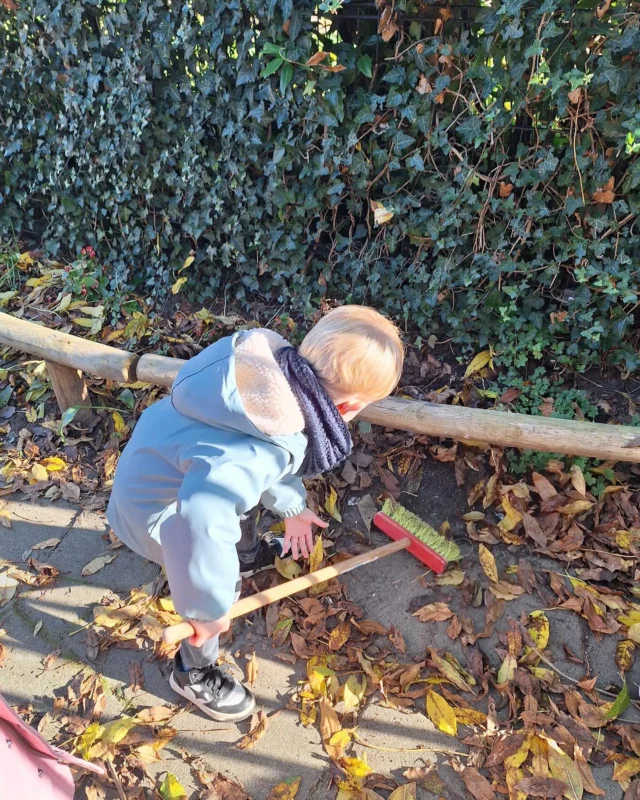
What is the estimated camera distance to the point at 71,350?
10.3ft

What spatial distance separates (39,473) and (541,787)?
2.85 metres

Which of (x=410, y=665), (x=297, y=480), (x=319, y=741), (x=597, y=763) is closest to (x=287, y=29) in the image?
(x=297, y=480)

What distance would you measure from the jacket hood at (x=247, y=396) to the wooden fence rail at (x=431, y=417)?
1.02 metres

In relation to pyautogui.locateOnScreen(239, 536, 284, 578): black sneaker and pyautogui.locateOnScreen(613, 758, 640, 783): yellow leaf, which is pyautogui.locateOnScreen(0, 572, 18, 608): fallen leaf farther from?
pyautogui.locateOnScreen(613, 758, 640, 783): yellow leaf

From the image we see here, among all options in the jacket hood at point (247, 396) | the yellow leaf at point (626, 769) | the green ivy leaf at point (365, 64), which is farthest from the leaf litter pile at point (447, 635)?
the green ivy leaf at point (365, 64)

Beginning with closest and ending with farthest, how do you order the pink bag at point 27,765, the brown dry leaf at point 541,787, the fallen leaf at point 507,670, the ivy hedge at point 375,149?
the pink bag at point 27,765 → the brown dry leaf at point 541,787 → the fallen leaf at point 507,670 → the ivy hedge at point 375,149

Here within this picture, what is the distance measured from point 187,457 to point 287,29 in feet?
7.18

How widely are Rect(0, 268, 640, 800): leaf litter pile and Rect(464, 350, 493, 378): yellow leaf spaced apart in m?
0.01

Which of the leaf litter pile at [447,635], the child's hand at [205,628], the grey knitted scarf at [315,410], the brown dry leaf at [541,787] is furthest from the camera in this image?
the leaf litter pile at [447,635]

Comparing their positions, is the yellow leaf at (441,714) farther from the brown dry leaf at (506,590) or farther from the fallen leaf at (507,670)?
the brown dry leaf at (506,590)

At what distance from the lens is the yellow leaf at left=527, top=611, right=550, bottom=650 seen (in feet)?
8.01

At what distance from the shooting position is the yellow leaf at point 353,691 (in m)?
2.31

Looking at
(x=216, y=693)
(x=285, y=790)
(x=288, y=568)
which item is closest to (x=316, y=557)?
(x=288, y=568)

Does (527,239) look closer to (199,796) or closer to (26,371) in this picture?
(199,796)
